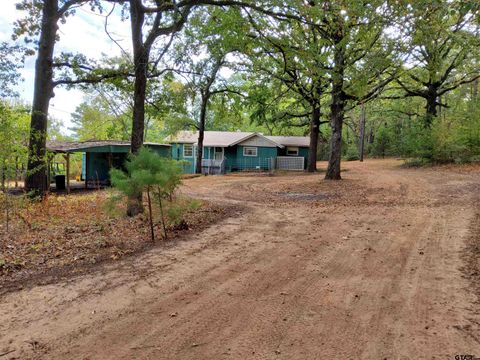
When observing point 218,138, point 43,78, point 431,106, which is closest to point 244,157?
point 218,138

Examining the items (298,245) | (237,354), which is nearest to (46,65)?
(298,245)

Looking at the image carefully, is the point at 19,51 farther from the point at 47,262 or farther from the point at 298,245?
the point at 298,245

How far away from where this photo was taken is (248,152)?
32406 millimetres

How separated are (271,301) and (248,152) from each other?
28708 millimetres

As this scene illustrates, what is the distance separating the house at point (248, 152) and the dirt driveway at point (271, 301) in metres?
24.3

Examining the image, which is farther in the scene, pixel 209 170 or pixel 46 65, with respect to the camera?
pixel 209 170

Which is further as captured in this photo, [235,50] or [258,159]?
[258,159]

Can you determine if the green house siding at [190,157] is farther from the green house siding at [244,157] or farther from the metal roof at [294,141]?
the metal roof at [294,141]

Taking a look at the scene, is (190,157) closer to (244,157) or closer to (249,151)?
(244,157)

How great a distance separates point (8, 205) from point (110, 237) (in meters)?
2.41

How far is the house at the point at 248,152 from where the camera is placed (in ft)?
104

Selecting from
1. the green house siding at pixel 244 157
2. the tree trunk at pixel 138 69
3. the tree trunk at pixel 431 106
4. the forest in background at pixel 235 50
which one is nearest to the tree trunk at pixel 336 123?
the forest in background at pixel 235 50

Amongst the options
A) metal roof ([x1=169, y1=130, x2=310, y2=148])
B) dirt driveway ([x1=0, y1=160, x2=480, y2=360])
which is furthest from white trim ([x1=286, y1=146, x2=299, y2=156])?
dirt driveway ([x1=0, y1=160, x2=480, y2=360])

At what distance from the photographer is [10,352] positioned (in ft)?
10.2
